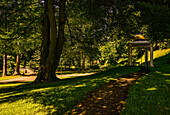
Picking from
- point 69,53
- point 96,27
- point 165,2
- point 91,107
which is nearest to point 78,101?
point 91,107

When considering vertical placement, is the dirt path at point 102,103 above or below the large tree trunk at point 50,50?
below

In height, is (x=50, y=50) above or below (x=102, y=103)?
above

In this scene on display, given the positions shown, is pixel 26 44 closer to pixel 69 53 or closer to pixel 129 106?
pixel 69 53

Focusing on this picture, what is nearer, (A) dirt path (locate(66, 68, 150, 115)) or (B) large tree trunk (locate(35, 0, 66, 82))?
(A) dirt path (locate(66, 68, 150, 115))

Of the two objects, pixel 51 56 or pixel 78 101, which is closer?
pixel 78 101

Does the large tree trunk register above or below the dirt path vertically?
above

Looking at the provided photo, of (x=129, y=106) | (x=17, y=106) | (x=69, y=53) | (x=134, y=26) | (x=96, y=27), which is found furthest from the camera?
(x=69, y=53)

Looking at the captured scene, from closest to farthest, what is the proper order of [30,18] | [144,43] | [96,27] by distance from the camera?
[96,27], [30,18], [144,43]

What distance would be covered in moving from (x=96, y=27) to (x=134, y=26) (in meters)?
4.23

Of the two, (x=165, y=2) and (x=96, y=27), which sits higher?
(x=96, y=27)

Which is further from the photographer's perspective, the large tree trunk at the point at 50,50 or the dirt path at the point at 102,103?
the large tree trunk at the point at 50,50

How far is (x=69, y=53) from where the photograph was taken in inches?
1029

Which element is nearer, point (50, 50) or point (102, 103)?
point (102, 103)

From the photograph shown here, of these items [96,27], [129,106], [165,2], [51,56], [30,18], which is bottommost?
[129,106]
